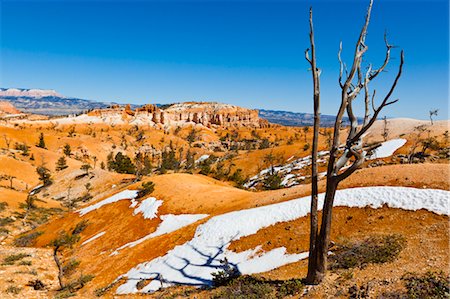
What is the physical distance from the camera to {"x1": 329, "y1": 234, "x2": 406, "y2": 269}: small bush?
13.0 m

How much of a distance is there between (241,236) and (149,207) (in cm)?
1842

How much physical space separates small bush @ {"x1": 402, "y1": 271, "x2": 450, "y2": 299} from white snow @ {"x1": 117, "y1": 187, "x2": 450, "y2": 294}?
632 centimetres

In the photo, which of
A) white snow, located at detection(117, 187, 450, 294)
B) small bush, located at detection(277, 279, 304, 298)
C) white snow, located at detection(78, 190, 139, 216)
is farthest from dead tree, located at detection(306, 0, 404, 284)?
white snow, located at detection(78, 190, 139, 216)

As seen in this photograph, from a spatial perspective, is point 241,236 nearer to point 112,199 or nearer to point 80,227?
point 80,227

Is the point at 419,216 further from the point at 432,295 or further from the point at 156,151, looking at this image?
the point at 156,151

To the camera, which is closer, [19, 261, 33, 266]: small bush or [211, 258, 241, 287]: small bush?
[211, 258, 241, 287]: small bush

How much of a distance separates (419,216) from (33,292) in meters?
27.1

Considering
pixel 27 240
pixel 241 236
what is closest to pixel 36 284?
pixel 241 236

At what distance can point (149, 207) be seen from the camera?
36344mm

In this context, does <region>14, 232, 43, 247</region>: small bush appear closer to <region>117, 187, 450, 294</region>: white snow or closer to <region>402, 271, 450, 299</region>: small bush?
<region>117, 187, 450, 294</region>: white snow

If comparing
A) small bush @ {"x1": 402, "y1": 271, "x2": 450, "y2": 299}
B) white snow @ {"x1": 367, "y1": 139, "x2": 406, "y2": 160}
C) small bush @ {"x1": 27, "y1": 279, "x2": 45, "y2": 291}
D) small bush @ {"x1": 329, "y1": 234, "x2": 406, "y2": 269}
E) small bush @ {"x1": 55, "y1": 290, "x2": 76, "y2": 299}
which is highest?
white snow @ {"x1": 367, "y1": 139, "x2": 406, "y2": 160}

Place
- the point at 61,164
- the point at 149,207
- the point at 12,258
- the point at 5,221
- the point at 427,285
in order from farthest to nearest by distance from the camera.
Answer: the point at 61,164, the point at 5,221, the point at 149,207, the point at 12,258, the point at 427,285

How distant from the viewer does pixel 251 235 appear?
21297 mm

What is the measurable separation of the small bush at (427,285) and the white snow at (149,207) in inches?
1109
